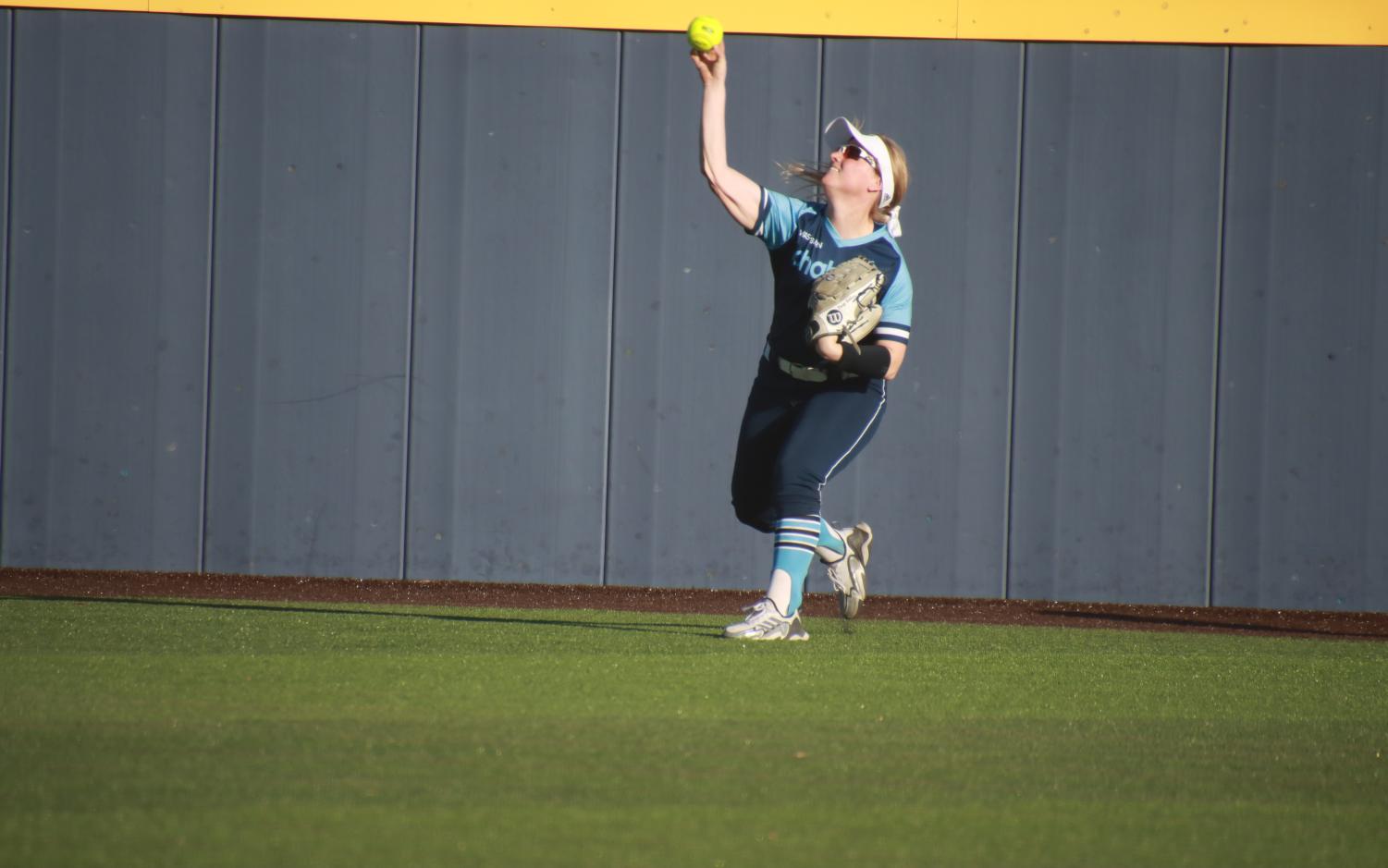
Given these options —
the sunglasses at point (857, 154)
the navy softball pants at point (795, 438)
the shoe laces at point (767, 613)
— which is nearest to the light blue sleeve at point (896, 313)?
→ the navy softball pants at point (795, 438)

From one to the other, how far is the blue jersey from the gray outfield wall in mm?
3235

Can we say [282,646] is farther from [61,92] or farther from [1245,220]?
[1245,220]

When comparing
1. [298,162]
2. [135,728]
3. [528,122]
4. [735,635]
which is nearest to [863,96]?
[528,122]

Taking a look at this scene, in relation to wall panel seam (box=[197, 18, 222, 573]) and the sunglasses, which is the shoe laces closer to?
the sunglasses

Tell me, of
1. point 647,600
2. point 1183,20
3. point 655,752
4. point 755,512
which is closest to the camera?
point 655,752

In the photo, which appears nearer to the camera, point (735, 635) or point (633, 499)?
point (735, 635)

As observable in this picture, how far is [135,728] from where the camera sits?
343 centimetres

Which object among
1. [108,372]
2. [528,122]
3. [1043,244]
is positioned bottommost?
[108,372]

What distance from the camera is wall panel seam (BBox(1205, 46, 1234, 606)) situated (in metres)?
8.55

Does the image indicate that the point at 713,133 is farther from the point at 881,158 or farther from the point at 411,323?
the point at 411,323

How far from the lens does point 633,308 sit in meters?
8.67

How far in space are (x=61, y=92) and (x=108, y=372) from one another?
1.60 meters

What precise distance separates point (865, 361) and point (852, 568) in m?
1.02

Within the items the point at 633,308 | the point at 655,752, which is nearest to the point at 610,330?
the point at 633,308
